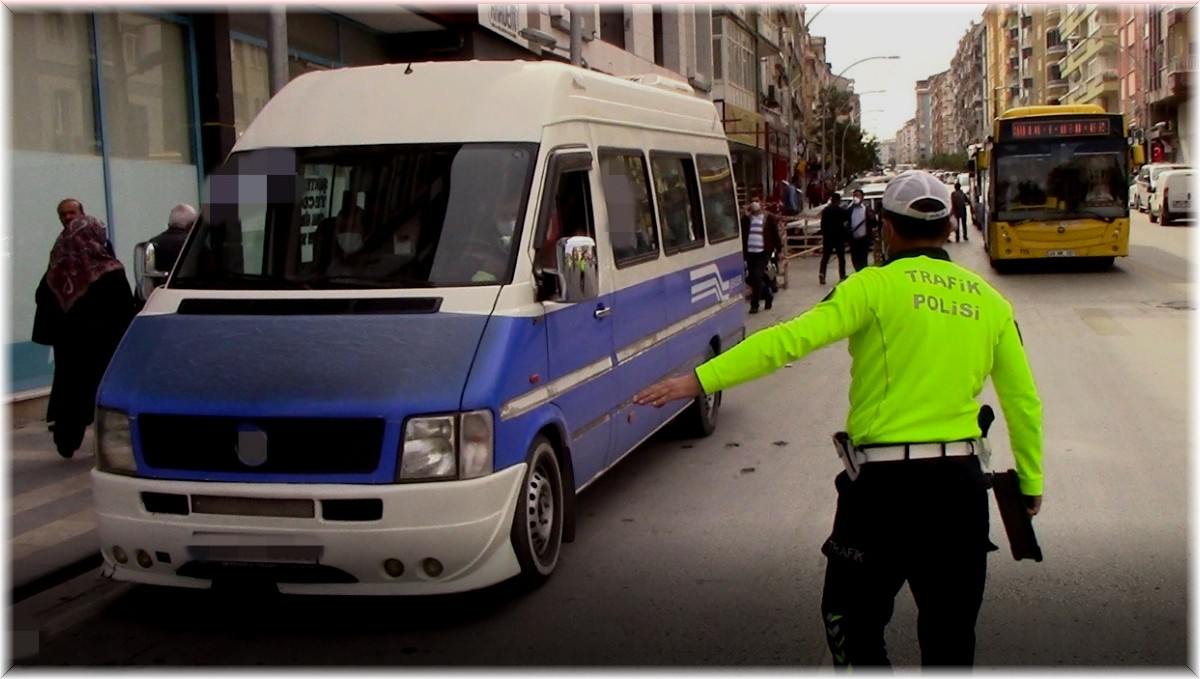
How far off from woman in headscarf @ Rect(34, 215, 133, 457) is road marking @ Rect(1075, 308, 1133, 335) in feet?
37.1

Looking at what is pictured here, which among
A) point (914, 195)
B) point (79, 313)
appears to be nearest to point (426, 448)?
point (914, 195)

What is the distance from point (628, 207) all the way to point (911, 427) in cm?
425

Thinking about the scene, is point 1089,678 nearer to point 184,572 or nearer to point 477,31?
point 184,572

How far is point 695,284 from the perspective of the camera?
9.47 m

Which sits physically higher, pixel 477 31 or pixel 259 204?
pixel 477 31

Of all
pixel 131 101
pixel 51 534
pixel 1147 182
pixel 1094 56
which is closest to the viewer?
pixel 51 534

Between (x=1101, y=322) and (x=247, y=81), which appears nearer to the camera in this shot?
(x=247, y=81)

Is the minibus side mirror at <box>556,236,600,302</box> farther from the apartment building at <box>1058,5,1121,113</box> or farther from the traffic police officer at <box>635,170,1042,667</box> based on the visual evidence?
the apartment building at <box>1058,5,1121,113</box>

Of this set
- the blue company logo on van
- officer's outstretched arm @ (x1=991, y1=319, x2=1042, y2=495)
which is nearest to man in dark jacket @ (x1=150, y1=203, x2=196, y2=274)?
the blue company logo on van

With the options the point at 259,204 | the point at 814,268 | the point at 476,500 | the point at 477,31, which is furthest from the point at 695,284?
the point at 814,268

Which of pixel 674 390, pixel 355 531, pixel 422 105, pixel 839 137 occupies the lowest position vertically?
pixel 355 531

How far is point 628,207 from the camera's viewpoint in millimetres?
7965

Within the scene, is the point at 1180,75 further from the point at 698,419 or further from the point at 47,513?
the point at 47,513

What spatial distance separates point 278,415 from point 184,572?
0.83 metres
